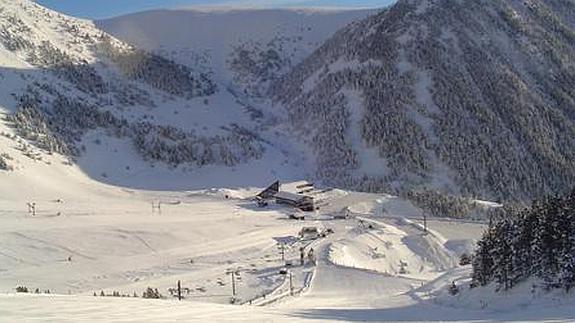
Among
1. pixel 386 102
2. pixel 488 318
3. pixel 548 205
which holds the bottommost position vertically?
pixel 488 318

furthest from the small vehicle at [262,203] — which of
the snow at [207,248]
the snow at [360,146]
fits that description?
the snow at [360,146]

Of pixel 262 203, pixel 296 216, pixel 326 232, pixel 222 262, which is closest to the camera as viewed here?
pixel 222 262

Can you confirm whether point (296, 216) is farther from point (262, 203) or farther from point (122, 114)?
point (122, 114)

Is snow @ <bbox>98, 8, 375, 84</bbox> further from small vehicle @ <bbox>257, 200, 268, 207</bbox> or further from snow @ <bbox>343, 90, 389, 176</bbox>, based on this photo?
small vehicle @ <bbox>257, 200, 268, 207</bbox>

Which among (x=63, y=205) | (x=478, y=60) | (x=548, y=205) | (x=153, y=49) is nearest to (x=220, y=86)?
(x=153, y=49)

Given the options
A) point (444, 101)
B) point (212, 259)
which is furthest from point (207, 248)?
point (444, 101)

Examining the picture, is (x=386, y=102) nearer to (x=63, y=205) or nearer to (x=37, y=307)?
(x=63, y=205)

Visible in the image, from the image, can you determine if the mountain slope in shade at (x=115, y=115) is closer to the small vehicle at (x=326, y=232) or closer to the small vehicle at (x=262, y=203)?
the small vehicle at (x=262, y=203)

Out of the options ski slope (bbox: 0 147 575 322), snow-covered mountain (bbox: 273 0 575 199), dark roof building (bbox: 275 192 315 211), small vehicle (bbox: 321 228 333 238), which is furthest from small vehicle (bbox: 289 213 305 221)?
snow-covered mountain (bbox: 273 0 575 199)
